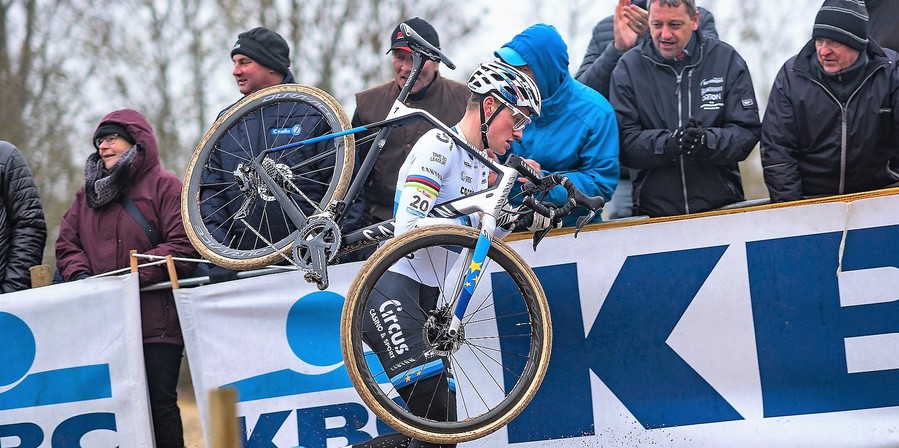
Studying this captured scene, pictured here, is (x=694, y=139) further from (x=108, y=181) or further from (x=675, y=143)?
(x=108, y=181)

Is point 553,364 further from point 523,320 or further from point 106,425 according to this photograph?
point 106,425

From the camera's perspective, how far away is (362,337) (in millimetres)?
5418

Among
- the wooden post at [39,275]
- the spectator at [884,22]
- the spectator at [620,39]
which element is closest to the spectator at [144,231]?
the wooden post at [39,275]

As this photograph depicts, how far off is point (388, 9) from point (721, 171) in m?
14.5

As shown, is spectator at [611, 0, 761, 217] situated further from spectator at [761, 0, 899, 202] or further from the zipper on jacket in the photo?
spectator at [761, 0, 899, 202]

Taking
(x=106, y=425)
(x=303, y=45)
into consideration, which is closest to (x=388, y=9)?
(x=303, y=45)

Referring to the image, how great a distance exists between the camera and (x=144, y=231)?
6852 mm

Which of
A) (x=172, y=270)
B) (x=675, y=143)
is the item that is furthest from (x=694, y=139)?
(x=172, y=270)

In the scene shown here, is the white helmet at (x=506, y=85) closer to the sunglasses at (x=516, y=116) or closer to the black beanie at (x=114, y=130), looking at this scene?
the sunglasses at (x=516, y=116)

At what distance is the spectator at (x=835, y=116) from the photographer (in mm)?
6141

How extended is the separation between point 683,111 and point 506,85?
1.47 metres

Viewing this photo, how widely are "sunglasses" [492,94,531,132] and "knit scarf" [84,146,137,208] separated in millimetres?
2565

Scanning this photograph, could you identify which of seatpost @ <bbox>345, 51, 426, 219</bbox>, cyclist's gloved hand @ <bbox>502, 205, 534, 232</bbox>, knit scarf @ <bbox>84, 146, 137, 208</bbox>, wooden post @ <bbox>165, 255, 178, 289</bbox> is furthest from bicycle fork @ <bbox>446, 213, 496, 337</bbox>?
knit scarf @ <bbox>84, 146, 137, 208</bbox>

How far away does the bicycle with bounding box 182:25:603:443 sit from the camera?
533cm
